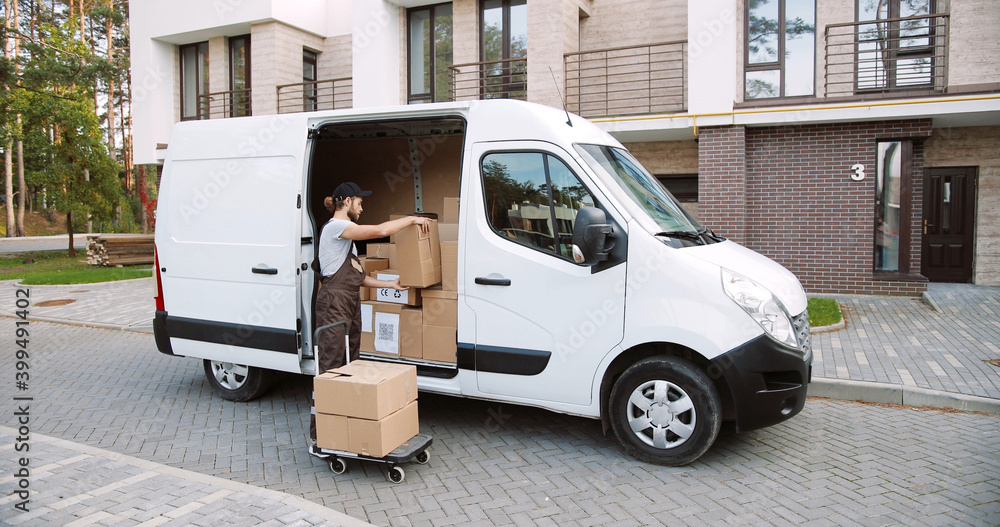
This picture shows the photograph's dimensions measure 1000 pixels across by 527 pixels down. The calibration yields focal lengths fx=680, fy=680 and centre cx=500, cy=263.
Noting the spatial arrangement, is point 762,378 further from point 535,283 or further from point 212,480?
point 212,480

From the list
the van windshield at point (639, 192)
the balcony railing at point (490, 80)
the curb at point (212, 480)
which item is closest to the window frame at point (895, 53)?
the balcony railing at point (490, 80)

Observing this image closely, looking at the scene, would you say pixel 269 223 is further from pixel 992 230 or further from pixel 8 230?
pixel 8 230

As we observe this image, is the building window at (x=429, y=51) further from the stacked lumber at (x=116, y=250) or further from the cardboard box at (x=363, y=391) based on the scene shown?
the cardboard box at (x=363, y=391)

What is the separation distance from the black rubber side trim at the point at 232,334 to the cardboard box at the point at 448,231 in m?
1.56

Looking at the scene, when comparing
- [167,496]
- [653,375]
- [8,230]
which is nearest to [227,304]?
[167,496]

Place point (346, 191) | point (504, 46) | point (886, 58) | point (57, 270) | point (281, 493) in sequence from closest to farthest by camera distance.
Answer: point (281, 493)
point (346, 191)
point (886, 58)
point (504, 46)
point (57, 270)

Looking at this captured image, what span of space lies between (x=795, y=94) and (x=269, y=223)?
422 inches

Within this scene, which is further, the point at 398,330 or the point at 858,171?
the point at 858,171

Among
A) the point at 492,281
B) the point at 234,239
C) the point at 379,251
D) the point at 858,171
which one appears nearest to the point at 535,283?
the point at 492,281

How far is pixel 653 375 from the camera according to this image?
181 inches

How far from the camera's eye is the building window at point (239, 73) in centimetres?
1902

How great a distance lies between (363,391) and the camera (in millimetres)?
4383

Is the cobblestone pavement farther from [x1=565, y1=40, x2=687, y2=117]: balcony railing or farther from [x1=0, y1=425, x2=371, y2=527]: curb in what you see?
[x1=565, y1=40, x2=687, y2=117]: balcony railing

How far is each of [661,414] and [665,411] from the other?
0.04 meters
